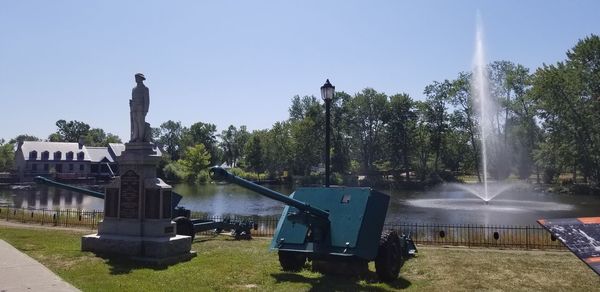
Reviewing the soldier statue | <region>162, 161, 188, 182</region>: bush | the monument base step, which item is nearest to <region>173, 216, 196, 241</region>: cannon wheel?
the monument base step

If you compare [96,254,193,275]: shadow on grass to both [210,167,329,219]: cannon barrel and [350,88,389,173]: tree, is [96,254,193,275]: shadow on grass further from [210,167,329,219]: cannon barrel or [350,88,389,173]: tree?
[350,88,389,173]: tree

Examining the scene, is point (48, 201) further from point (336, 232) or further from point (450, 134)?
point (450, 134)

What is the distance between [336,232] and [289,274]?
1509 mm

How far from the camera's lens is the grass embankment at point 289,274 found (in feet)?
34.6

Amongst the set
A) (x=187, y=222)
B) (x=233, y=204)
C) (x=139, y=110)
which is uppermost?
(x=139, y=110)

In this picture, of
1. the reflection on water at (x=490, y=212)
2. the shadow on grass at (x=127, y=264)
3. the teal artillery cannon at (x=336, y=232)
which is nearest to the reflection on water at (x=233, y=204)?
the reflection on water at (x=490, y=212)

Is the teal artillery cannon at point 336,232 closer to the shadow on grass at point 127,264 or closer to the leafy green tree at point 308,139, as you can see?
the shadow on grass at point 127,264

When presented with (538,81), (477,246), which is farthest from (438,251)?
(538,81)

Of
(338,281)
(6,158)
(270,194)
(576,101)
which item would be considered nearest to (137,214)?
(270,194)

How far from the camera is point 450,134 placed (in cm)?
8962

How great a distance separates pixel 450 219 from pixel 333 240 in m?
24.8

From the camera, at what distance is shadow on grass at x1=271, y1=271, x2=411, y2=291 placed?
10477 millimetres

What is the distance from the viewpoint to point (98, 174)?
90875mm

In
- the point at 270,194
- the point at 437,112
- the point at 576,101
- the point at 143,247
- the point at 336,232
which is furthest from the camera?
the point at 437,112
